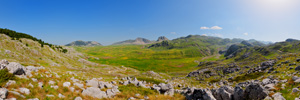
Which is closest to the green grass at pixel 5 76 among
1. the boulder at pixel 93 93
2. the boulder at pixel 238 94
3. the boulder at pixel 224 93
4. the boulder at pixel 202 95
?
the boulder at pixel 93 93

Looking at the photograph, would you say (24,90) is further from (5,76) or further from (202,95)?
(202,95)

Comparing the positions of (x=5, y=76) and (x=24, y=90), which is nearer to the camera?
(x=24, y=90)

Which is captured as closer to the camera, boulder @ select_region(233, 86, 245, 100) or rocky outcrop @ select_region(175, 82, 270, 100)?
rocky outcrop @ select_region(175, 82, 270, 100)

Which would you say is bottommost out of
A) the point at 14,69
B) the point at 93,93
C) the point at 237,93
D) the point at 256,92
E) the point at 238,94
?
the point at 238,94

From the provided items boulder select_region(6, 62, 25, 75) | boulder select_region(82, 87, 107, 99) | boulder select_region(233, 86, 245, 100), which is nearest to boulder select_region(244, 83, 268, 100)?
boulder select_region(233, 86, 245, 100)

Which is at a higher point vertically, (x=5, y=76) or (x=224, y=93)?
(x=5, y=76)

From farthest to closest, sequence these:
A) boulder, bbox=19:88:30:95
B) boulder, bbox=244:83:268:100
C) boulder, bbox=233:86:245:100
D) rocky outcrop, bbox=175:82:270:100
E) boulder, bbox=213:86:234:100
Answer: boulder, bbox=213:86:234:100
boulder, bbox=233:86:245:100
rocky outcrop, bbox=175:82:270:100
boulder, bbox=244:83:268:100
boulder, bbox=19:88:30:95

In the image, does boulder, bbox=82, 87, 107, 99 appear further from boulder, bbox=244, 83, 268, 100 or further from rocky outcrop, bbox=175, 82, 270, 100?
boulder, bbox=244, 83, 268, 100

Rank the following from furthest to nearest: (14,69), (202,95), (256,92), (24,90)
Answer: (202,95) → (256,92) → (14,69) → (24,90)

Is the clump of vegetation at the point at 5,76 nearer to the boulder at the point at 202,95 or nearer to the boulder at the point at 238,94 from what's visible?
the boulder at the point at 202,95

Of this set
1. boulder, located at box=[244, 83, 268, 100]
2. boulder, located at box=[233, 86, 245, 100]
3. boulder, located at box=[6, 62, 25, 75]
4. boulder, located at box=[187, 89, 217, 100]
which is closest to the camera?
boulder, located at box=[6, 62, 25, 75]

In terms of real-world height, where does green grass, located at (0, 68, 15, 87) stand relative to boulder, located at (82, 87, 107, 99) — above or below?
above

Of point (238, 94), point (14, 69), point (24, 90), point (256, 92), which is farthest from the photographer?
point (238, 94)

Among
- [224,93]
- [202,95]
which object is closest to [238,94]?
[224,93]
